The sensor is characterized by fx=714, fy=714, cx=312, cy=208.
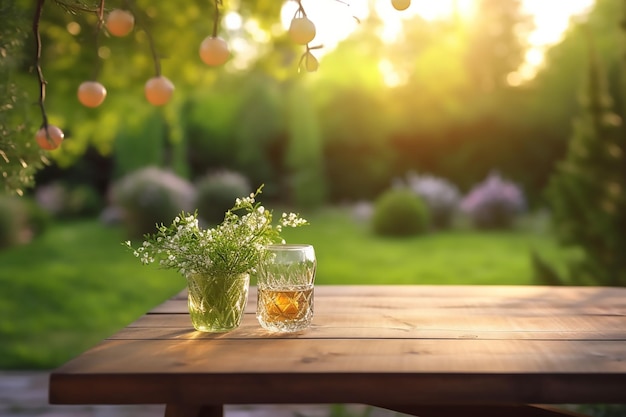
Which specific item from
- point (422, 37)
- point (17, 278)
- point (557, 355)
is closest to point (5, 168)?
point (557, 355)

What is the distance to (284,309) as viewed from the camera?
5.84 feet

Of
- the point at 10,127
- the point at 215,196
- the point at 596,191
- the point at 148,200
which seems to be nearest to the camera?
the point at 10,127

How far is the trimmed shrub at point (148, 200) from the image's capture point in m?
10.6

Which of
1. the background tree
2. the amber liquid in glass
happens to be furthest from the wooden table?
the background tree

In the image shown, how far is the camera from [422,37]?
22094 millimetres

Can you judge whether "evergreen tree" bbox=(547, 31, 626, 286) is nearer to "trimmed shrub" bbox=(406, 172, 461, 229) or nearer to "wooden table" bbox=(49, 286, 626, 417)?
"wooden table" bbox=(49, 286, 626, 417)

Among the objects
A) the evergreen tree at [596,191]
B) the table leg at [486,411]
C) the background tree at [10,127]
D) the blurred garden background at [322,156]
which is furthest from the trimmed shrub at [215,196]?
the table leg at [486,411]

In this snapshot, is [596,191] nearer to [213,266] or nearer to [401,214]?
[213,266]

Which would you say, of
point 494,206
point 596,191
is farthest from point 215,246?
point 494,206

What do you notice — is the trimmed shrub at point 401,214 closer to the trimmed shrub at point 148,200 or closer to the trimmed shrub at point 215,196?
the trimmed shrub at point 215,196

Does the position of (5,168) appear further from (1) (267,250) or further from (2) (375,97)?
(2) (375,97)

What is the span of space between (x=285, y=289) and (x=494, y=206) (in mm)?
10660

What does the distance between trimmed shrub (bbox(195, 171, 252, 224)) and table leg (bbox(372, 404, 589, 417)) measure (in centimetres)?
954

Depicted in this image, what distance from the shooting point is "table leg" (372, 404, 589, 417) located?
6.68 ft
